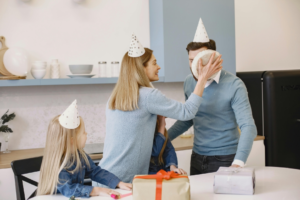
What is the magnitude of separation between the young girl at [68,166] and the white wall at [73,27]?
4.76ft

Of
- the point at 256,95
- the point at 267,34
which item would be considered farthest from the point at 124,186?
the point at 267,34

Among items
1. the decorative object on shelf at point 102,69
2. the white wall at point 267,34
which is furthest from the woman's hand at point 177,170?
the white wall at point 267,34

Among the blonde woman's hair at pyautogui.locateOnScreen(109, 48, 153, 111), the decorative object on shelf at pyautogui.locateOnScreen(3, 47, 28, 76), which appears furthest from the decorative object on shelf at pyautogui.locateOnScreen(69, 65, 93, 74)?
the blonde woman's hair at pyautogui.locateOnScreen(109, 48, 153, 111)

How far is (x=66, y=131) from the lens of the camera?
145cm

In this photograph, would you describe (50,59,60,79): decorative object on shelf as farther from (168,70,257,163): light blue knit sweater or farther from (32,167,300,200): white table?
(32,167,300,200): white table

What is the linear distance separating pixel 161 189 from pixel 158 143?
20.5 inches

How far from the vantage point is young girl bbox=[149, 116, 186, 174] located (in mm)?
1659

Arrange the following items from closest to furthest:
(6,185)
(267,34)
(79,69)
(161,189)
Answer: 1. (161,189)
2. (6,185)
3. (79,69)
4. (267,34)

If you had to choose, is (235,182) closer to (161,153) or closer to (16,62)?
(161,153)

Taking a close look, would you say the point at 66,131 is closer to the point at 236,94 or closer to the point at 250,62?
the point at 236,94

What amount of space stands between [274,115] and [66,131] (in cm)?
204

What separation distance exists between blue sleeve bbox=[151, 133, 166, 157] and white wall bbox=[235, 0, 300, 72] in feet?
6.72

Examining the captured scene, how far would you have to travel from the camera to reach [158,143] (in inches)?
65.1

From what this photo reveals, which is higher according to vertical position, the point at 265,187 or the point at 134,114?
the point at 134,114
